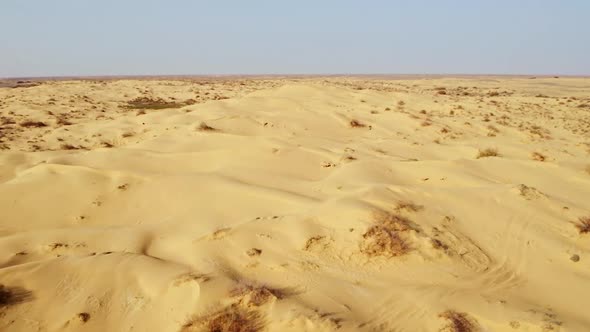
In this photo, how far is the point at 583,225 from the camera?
4.46 m

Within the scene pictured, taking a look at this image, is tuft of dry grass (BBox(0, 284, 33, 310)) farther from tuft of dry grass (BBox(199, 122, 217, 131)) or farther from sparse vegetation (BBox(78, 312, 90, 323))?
tuft of dry grass (BBox(199, 122, 217, 131))

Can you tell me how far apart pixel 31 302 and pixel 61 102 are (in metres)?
17.9

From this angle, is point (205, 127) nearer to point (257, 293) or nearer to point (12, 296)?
point (12, 296)

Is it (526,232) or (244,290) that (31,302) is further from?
(526,232)

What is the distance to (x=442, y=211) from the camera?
4.74 meters

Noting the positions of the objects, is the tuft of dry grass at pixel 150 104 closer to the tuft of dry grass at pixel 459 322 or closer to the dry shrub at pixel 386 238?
the dry shrub at pixel 386 238

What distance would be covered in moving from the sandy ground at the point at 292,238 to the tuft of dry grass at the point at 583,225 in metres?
0.02

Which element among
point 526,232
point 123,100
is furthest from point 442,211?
point 123,100

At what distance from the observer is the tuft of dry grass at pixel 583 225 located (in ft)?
14.4

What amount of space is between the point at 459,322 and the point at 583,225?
2.44 m

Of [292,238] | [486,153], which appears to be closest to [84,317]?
[292,238]

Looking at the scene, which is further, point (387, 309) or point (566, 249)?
point (566, 249)

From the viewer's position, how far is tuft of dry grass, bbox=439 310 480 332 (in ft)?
9.70

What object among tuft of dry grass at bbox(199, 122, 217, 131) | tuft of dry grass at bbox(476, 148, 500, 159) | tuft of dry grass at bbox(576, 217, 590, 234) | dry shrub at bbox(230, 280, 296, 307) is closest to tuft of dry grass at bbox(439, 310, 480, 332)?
dry shrub at bbox(230, 280, 296, 307)
